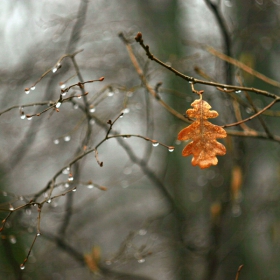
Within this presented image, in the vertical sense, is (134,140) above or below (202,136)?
below

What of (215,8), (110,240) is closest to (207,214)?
(110,240)

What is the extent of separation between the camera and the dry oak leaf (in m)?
1.39

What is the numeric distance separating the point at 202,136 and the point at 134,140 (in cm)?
479

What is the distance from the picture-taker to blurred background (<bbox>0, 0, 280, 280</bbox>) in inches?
134

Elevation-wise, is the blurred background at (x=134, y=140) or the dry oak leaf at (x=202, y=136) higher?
the dry oak leaf at (x=202, y=136)

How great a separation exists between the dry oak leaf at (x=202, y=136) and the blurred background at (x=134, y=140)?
1.12 m

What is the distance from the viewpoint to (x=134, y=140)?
6.18m

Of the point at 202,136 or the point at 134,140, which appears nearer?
the point at 202,136

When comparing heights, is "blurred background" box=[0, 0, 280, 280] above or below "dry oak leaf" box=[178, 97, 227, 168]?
below

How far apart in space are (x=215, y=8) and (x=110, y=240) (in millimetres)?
5164

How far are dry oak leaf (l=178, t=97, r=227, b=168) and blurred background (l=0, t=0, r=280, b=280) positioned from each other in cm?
112

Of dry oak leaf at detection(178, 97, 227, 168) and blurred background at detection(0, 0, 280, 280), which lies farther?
blurred background at detection(0, 0, 280, 280)

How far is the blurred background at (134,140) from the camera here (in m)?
3.40

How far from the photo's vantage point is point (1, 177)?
14.8ft
